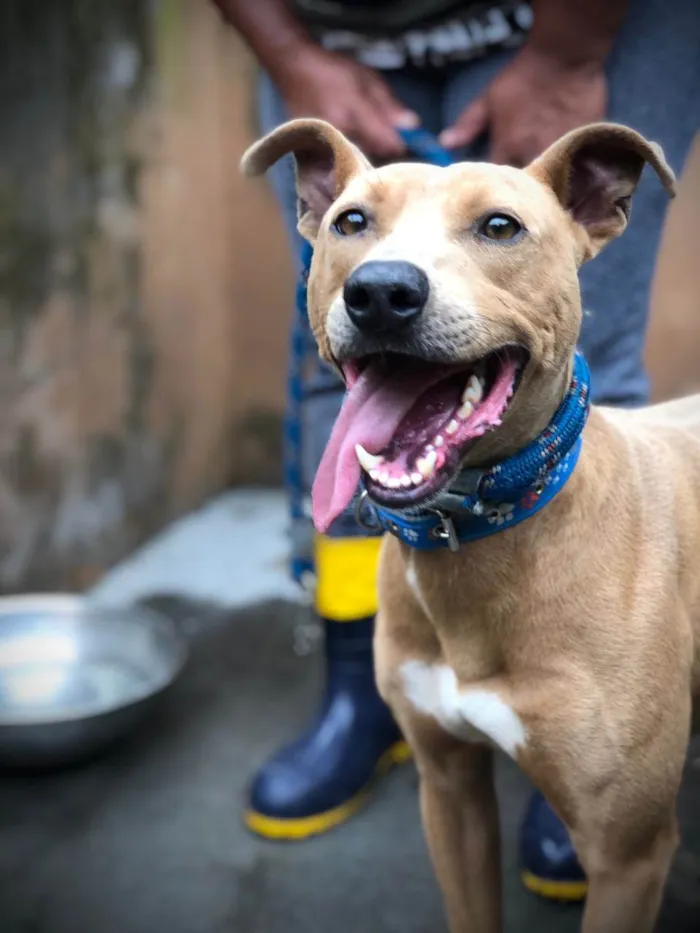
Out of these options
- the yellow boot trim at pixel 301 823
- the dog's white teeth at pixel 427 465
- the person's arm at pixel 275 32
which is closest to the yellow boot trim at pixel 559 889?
the yellow boot trim at pixel 301 823

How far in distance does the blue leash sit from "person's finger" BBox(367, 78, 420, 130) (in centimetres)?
2

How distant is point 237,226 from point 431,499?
11.1 feet

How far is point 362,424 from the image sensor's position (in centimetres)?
123

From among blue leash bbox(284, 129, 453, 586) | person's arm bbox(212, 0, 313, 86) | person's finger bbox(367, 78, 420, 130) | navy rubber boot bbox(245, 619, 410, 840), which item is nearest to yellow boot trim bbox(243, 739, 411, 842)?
navy rubber boot bbox(245, 619, 410, 840)

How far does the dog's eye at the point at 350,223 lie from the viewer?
134 centimetres

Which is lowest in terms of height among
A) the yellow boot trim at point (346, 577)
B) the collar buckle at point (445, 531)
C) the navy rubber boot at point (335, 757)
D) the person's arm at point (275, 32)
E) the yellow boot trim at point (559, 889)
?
the navy rubber boot at point (335, 757)

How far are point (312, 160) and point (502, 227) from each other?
44 centimetres

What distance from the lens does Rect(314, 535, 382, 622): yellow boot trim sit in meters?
2.21

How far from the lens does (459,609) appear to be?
1.39 metres

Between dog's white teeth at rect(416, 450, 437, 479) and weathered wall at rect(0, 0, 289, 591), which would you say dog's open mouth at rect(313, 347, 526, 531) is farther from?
weathered wall at rect(0, 0, 289, 591)

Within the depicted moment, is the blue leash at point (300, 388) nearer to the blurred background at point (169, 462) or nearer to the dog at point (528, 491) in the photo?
the dog at point (528, 491)

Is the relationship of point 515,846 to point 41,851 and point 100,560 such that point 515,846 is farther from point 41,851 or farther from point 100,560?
point 100,560

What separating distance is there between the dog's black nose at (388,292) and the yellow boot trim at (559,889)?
Answer: 1.27 metres

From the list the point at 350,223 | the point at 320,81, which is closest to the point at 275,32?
the point at 320,81
